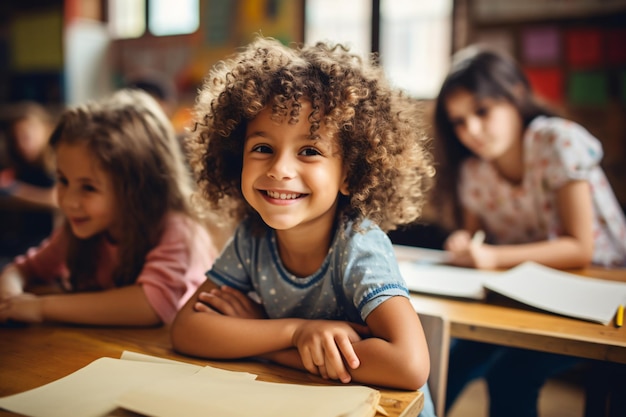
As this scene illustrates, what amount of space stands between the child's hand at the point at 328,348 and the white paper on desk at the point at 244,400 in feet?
0.19

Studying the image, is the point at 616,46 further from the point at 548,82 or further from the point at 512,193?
the point at 512,193

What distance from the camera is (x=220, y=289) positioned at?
100 cm

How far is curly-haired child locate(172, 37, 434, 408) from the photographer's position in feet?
2.67

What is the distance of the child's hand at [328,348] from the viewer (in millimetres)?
778

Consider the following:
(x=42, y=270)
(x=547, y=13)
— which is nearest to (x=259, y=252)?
(x=42, y=270)

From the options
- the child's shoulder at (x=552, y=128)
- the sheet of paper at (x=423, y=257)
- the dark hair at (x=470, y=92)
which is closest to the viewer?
the sheet of paper at (x=423, y=257)

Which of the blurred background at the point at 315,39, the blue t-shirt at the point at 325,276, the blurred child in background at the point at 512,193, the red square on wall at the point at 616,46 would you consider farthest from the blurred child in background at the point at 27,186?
the red square on wall at the point at 616,46

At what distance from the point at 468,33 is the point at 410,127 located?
2.51 meters

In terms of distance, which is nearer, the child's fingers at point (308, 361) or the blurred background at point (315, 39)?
the child's fingers at point (308, 361)

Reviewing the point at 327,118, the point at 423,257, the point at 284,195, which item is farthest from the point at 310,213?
the point at 423,257

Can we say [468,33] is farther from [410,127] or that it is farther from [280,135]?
[280,135]

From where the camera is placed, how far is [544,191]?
70.9 inches

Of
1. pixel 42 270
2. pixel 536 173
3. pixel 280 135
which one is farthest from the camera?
pixel 536 173

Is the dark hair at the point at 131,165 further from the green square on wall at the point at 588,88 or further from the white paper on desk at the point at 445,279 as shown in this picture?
the green square on wall at the point at 588,88
